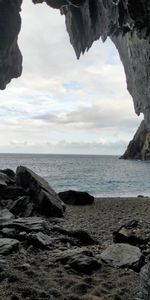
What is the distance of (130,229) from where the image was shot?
13.9 m

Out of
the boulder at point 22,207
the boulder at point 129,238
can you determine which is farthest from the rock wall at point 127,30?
the boulder at point 22,207

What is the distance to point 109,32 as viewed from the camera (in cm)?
2033

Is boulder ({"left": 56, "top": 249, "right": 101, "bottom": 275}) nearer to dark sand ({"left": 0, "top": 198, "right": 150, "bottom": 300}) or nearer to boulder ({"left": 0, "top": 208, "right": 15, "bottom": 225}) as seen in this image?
dark sand ({"left": 0, "top": 198, "right": 150, "bottom": 300})

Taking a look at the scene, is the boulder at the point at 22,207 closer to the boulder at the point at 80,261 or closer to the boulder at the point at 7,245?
the boulder at the point at 7,245

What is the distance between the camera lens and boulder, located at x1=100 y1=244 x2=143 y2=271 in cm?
949

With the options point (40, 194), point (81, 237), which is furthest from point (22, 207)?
point (81, 237)

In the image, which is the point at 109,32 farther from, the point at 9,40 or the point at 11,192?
the point at 9,40

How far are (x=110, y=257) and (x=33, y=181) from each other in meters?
11.5

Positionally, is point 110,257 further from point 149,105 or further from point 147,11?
point 149,105

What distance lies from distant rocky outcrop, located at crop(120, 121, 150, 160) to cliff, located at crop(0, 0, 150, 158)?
3383 inches

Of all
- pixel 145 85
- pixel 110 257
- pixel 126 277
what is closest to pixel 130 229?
pixel 110 257

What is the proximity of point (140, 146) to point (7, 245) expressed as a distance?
134796 millimetres

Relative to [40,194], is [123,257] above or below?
below

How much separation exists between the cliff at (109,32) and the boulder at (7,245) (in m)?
7.89
